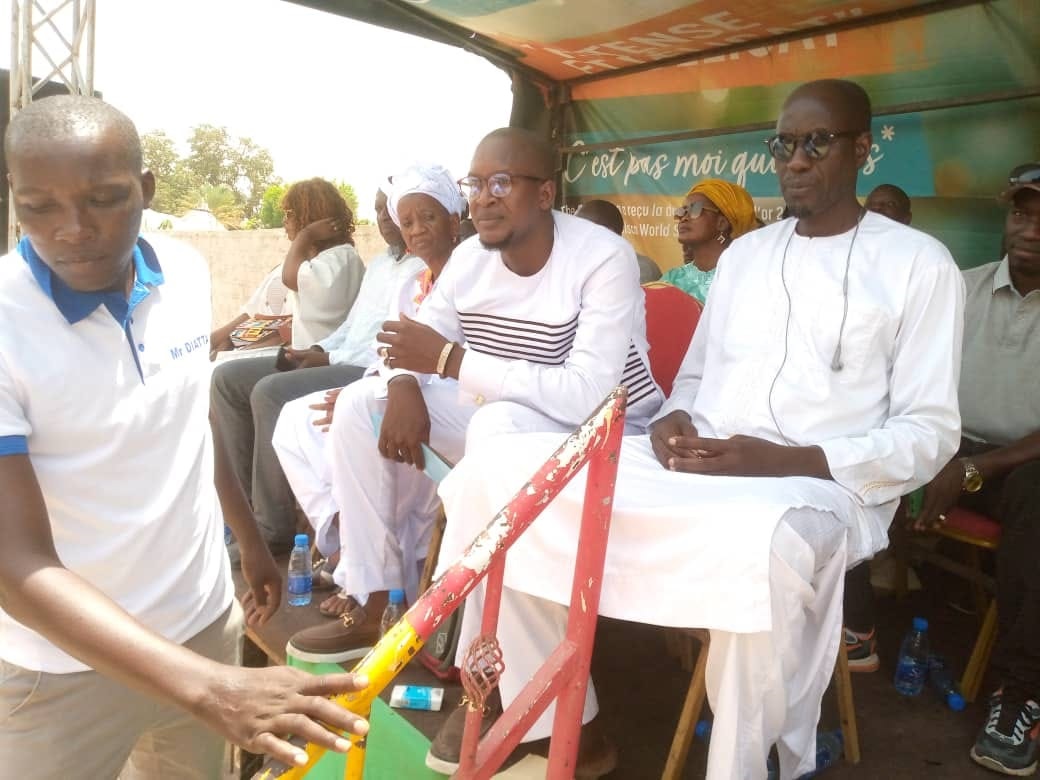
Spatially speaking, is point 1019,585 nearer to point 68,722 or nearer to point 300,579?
point 68,722

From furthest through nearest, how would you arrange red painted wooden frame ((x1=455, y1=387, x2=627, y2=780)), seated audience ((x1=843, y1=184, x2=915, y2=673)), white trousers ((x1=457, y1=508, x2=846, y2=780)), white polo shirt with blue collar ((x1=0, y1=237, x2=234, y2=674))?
seated audience ((x1=843, y1=184, x2=915, y2=673))
white trousers ((x1=457, y1=508, x2=846, y2=780))
red painted wooden frame ((x1=455, y1=387, x2=627, y2=780))
white polo shirt with blue collar ((x1=0, y1=237, x2=234, y2=674))

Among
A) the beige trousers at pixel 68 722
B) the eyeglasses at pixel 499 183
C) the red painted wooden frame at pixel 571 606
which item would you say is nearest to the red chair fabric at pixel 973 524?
the red painted wooden frame at pixel 571 606

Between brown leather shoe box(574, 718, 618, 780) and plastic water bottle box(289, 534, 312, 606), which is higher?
brown leather shoe box(574, 718, 618, 780)

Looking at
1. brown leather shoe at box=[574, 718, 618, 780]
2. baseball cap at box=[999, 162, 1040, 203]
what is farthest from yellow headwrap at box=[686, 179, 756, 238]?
brown leather shoe at box=[574, 718, 618, 780]

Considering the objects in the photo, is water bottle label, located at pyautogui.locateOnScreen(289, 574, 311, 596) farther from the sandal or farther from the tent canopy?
the tent canopy

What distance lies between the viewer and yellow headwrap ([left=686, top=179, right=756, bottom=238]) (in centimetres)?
438

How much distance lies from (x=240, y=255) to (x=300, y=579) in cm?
1381

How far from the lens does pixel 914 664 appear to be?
8.46 feet

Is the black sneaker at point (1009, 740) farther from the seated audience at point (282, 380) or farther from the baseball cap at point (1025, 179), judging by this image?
the seated audience at point (282, 380)

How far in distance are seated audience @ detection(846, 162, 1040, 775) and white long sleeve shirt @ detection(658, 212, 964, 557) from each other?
0.34 meters

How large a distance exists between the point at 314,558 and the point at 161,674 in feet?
9.56

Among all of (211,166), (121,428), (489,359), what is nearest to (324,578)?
(489,359)

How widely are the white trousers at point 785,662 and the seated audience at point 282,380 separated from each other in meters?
2.64

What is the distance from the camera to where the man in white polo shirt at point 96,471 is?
45.9 inches
